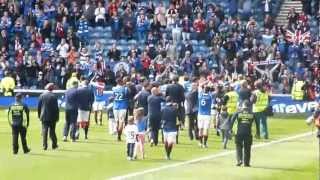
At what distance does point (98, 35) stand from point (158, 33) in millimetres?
3547

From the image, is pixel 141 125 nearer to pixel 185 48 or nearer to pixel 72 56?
pixel 185 48

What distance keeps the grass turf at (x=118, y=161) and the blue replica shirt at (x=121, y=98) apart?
1.18 metres

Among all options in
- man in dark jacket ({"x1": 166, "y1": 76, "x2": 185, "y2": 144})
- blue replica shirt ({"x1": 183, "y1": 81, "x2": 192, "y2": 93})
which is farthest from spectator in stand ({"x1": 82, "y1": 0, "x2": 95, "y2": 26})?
man in dark jacket ({"x1": 166, "y1": 76, "x2": 185, "y2": 144})

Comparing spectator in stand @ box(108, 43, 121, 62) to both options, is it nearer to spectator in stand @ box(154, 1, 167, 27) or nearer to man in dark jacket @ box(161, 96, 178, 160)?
spectator in stand @ box(154, 1, 167, 27)

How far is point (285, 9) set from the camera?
50.5 meters

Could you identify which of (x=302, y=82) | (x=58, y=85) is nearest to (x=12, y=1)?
(x=58, y=85)

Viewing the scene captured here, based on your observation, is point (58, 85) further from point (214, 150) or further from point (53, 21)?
point (214, 150)

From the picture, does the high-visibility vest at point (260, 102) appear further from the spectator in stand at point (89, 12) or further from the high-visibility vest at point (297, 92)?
the spectator in stand at point (89, 12)

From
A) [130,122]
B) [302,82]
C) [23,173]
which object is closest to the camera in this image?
→ [23,173]

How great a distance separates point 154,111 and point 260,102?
5.03 m

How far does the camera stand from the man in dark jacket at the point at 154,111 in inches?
1140

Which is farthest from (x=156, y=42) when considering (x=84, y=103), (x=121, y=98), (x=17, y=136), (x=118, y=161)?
(x=118, y=161)

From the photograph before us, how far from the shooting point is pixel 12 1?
50.2 m

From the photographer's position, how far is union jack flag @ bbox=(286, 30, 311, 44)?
149 feet
